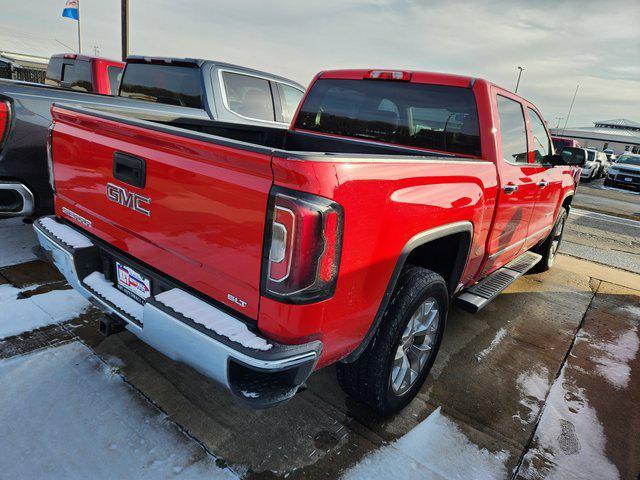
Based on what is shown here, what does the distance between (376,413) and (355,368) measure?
38 cm

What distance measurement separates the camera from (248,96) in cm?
586

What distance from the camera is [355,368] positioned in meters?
2.40

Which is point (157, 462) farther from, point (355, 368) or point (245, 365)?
point (355, 368)

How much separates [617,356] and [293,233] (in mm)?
3468

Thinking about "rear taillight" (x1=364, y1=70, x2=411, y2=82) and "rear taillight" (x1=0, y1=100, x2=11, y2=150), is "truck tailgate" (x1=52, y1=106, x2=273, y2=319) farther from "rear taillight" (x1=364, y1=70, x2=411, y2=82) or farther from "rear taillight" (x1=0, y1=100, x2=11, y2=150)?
"rear taillight" (x1=364, y1=70, x2=411, y2=82)

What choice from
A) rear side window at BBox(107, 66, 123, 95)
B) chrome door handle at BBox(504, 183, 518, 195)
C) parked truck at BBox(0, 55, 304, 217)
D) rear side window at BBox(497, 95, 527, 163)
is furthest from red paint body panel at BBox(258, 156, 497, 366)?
rear side window at BBox(107, 66, 123, 95)

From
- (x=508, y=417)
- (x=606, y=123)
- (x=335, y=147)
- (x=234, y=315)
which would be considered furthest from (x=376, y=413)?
(x=606, y=123)

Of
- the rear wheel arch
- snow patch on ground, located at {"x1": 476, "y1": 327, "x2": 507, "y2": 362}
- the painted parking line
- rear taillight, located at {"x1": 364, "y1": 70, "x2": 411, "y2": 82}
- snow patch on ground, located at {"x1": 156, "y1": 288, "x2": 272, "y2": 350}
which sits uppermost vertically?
rear taillight, located at {"x1": 364, "y1": 70, "x2": 411, "y2": 82}

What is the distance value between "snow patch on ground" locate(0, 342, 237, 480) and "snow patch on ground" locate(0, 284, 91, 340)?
0.40m

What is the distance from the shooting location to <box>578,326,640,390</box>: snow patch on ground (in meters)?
3.37

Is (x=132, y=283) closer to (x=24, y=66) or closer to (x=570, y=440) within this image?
(x=570, y=440)

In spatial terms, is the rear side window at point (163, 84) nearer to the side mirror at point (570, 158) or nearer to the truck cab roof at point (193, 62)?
the truck cab roof at point (193, 62)

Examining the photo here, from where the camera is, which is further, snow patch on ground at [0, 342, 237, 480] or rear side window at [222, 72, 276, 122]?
rear side window at [222, 72, 276, 122]

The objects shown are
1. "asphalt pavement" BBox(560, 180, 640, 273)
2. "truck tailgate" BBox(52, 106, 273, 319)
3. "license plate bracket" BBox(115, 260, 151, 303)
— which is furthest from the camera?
"asphalt pavement" BBox(560, 180, 640, 273)
